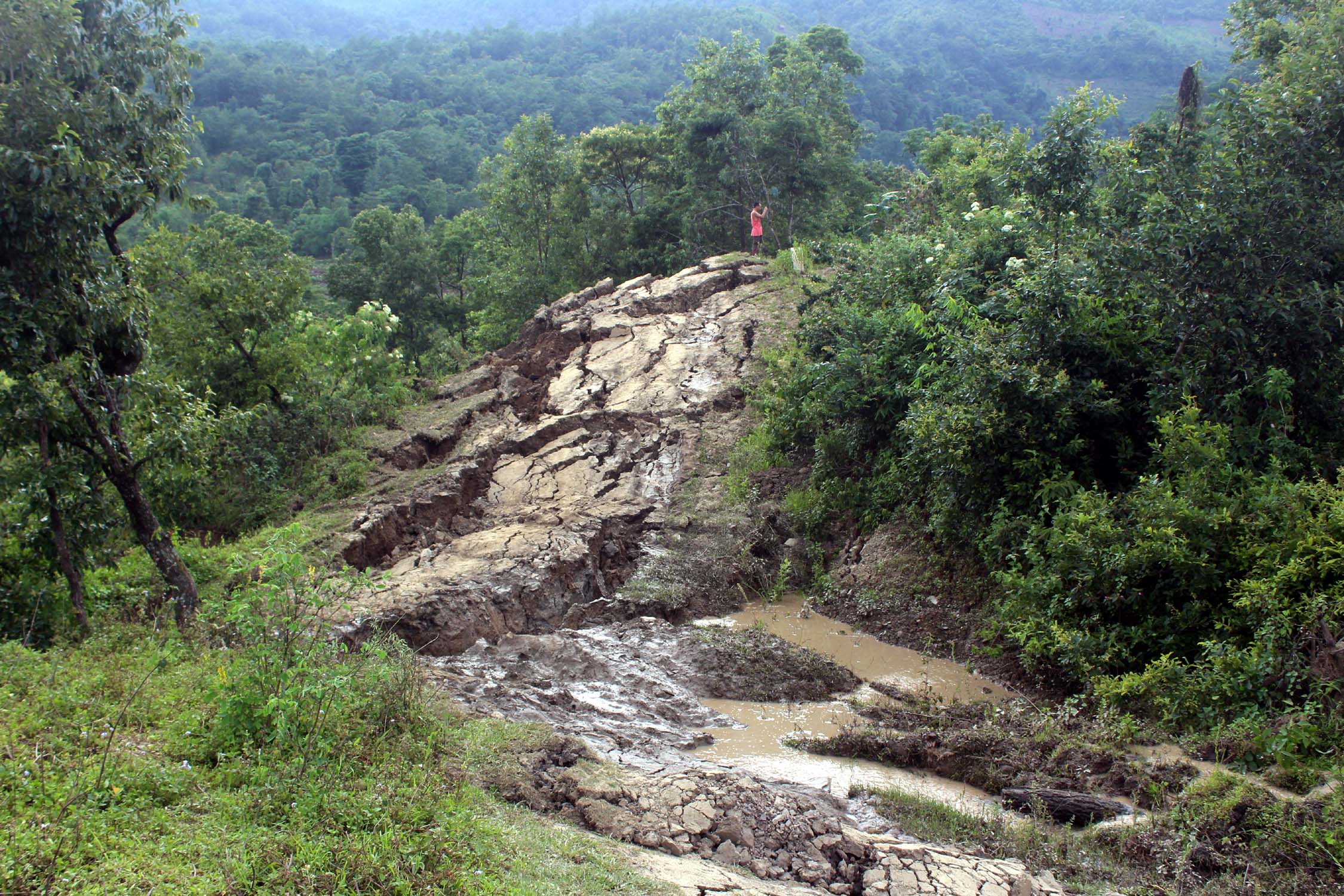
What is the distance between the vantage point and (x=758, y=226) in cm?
1634

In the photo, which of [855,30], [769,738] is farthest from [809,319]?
[855,30]

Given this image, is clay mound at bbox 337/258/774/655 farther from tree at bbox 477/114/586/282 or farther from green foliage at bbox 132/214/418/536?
tree at bbox 477/114/586/282

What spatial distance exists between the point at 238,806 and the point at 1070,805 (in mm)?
4201

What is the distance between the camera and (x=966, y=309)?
28.2 ft

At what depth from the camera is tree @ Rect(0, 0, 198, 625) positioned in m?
5.69

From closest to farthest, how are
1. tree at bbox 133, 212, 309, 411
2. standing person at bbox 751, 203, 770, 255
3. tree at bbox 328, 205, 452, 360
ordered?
tree at bbox 133, 212, 309, 411, standing person at bbox 751, 203, 770, 255, tree at bbox 328, 205, 452, 360

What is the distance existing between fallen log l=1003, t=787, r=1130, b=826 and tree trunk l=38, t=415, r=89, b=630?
21.8 feet

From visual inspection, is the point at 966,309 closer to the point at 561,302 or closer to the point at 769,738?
the point at 769,738

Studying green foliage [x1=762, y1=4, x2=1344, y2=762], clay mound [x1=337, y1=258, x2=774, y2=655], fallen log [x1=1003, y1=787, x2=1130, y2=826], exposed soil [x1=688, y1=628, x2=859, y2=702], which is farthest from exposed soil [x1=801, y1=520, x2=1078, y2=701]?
clay mound [x1=337, y1=258, x2=774, y2=655]

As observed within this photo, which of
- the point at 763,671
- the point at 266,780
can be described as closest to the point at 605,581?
the point at 763,671

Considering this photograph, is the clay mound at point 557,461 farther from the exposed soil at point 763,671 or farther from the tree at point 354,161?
the tree at point 354,161

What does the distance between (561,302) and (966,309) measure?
8.27 metres

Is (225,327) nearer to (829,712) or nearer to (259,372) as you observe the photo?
(259,372)

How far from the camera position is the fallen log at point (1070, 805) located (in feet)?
15.9
